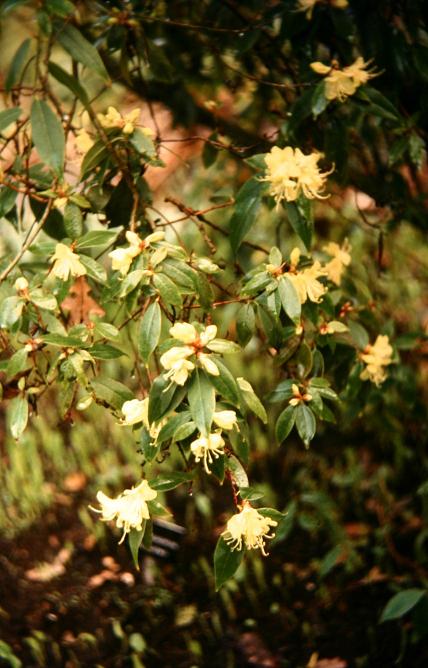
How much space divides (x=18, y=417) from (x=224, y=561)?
40 centimetres

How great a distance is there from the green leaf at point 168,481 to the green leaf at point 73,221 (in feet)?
1.39

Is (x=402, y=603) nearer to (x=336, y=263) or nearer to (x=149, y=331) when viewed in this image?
(x=336, y=263)

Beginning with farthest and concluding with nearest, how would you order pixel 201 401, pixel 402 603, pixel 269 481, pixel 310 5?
pixel 269 481 → pixel 402 603 → pixel 310 5 → pixel 201 401

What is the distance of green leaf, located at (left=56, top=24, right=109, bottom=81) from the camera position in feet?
3.92

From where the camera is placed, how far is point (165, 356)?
38.7 inches

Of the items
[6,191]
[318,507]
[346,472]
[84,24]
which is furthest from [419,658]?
[84,24]

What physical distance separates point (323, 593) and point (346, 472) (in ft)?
1.81

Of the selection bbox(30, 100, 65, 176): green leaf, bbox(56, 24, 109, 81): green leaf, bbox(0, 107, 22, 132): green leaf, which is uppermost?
bbox(56, 24, 109, 81): green leaf

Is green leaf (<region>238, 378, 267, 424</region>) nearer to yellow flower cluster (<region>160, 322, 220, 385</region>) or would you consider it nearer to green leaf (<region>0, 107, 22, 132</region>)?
yellow flower cluster (<region>160, 322, 220, 385</region>)

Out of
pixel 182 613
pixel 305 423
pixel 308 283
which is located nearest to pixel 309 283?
pixel 308 283

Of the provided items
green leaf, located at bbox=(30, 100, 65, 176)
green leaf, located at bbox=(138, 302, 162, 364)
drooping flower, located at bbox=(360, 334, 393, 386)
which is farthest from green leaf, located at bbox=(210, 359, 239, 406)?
drooping flower, located at bbox=(360, 334, 393, 386)

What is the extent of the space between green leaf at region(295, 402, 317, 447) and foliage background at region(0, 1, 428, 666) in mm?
486

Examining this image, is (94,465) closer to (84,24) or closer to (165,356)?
(84,24)

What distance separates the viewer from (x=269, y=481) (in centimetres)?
254
